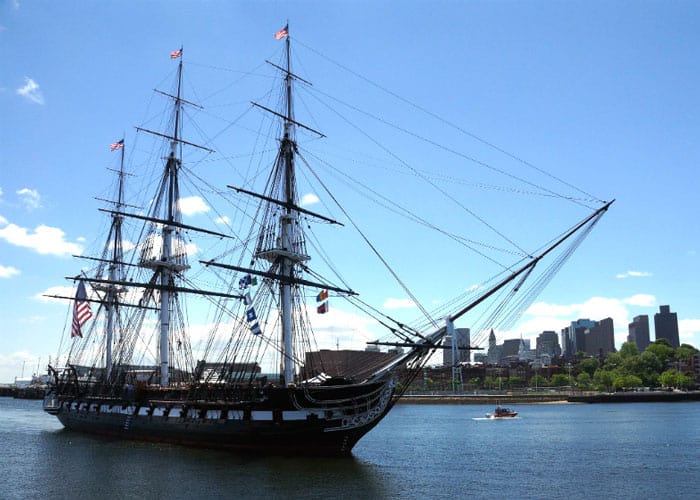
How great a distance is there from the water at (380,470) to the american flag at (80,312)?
33.1 feet

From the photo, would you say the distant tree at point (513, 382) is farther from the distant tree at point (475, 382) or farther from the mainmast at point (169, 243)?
the mainmast at point (169, 243)

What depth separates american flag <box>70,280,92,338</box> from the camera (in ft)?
204

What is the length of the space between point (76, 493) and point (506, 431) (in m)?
49.6

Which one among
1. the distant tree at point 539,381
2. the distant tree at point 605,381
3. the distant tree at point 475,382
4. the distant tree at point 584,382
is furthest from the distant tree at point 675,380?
the distant tree at point 475,382

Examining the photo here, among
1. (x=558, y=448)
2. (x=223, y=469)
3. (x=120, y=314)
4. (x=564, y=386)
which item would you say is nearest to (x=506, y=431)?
(x=558, y=448)

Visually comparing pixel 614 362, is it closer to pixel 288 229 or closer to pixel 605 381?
pixel 605 381

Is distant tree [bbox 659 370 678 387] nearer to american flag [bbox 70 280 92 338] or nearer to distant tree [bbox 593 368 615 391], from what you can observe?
distant tree [bbox 593 368 615 391]

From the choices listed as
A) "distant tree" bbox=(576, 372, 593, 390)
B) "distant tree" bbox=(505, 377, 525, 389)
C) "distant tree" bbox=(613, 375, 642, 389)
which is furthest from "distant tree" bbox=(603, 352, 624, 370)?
"distant tree" bbox=(505, 377, 525, 389)

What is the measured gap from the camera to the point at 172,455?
4397 cm

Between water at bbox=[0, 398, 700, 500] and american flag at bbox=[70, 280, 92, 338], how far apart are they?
10086mm

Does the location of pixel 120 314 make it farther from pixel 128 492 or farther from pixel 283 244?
pixel 128 492

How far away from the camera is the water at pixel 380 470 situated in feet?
105

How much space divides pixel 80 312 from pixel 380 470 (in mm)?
36209

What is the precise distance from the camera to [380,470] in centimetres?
3956
